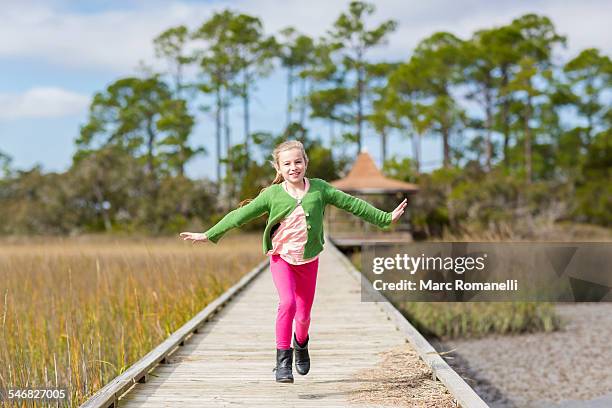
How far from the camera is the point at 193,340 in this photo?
5.52 meters

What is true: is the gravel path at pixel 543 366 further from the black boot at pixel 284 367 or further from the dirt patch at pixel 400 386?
the black boot at pixel 284 367

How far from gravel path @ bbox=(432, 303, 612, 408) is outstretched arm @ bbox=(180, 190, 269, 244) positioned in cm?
304

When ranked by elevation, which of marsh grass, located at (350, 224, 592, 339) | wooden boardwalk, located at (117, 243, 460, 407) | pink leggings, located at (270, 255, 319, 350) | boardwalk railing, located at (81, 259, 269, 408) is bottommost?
marsh grass, located at (350, 224, 592, 339)

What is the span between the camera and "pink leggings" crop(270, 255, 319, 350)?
3.74 m

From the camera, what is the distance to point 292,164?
362cm

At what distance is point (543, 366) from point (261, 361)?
459 centimetres

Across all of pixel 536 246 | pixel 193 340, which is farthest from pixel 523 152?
pixel 193 340

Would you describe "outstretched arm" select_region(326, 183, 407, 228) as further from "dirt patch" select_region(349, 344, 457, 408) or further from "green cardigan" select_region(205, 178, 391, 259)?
"dirt patch" select_region(349, 344, 457, 408)

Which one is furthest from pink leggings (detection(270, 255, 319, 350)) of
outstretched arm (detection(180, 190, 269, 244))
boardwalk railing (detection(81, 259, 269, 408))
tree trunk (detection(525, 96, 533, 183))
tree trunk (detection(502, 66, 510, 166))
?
tree trunk (detection(502, 66, 510, 166))

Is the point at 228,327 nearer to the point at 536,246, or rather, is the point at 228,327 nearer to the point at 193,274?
the point at 193,274

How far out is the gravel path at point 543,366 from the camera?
22.6ft

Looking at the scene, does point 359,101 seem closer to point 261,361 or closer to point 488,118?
point 488,118

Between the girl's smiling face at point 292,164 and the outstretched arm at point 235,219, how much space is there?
180 mm

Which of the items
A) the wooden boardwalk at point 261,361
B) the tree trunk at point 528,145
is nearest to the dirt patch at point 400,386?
the wooden boardwalk at point 261,361
